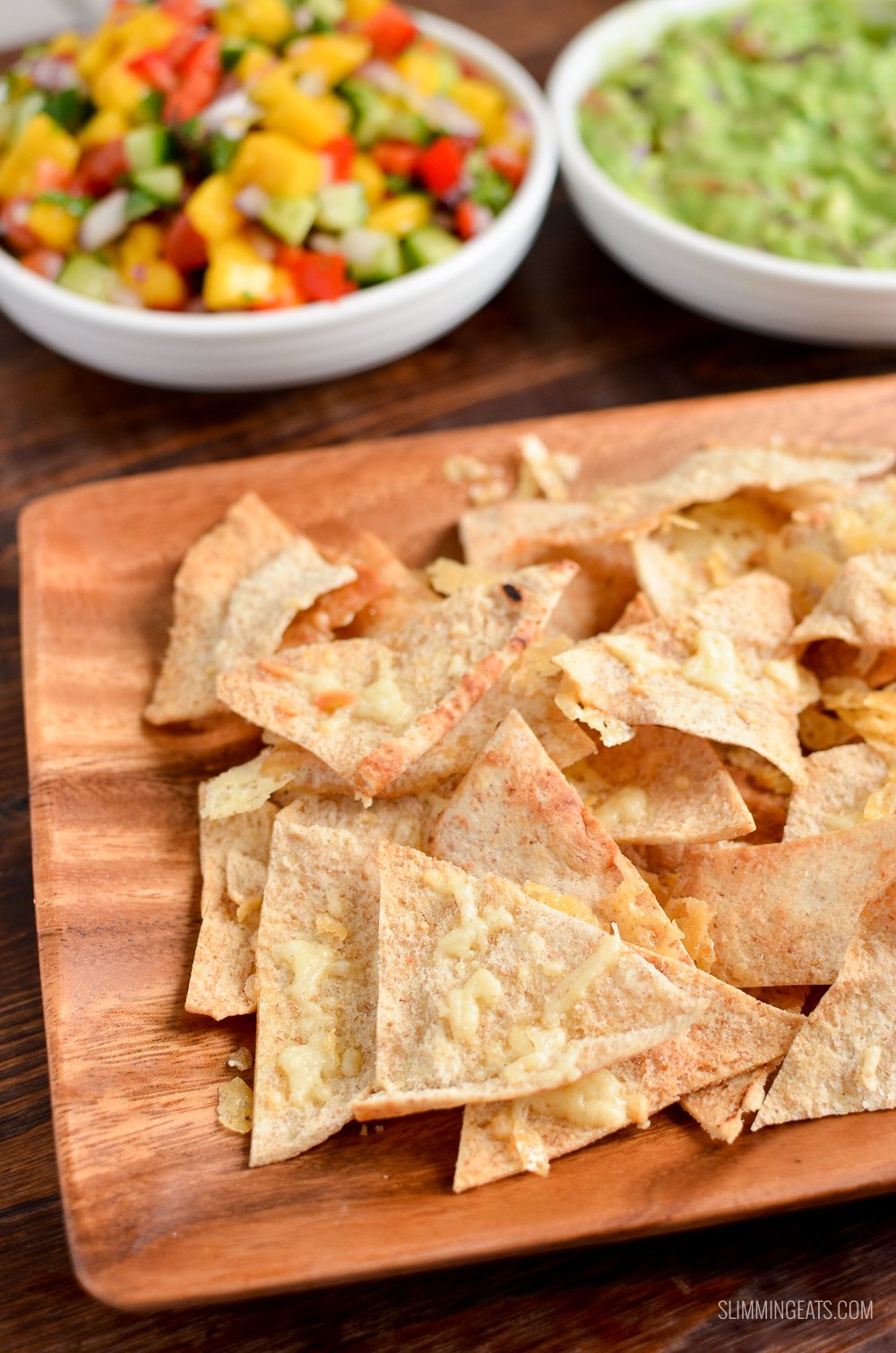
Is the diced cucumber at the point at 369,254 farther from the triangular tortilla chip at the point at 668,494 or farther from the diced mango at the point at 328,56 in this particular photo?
the triangular tortilla chip at the point at 668,494

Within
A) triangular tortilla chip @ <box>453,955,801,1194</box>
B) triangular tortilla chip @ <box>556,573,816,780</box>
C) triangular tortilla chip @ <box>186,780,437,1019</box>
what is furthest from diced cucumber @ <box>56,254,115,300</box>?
triangular tortilla chip @ <box>453,955,801,1194</box>

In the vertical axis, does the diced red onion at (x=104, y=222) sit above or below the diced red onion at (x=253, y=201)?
below

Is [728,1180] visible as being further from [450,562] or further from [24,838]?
[24,838]

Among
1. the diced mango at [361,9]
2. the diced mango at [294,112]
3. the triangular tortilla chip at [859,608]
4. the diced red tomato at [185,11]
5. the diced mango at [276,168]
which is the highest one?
the diced red tomato at [185,11]

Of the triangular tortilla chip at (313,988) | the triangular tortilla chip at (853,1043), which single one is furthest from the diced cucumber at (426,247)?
the triangular tortilla chip at (853,1043)

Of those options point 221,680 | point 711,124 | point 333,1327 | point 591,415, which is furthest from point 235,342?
point 333,1327

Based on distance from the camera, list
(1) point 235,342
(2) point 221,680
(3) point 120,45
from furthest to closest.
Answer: (3) point 120,45
(1) point 235,342
(2) point 221,680

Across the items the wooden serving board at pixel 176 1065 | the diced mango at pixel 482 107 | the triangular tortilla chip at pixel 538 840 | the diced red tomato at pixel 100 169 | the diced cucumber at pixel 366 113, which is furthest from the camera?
the diced mango at pixel 482 107
